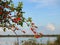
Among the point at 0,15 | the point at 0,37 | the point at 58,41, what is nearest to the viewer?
the point at 0,15

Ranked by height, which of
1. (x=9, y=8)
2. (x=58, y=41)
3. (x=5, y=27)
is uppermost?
(x=9, y=8)

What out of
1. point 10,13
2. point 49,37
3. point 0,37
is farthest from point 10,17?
point 49,37

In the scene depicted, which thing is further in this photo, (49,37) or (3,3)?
(49,37)

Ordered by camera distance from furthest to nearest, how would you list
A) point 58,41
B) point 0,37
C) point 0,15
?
point 58,41, point 0,37, point 0,15

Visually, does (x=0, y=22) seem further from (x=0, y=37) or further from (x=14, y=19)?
(x=0, y=37)

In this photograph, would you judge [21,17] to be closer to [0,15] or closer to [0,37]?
[0,15]

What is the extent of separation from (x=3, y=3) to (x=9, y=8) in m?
0.17

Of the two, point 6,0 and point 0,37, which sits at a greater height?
point 6,0

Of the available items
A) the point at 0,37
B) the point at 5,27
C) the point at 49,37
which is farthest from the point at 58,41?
the point at 5,27

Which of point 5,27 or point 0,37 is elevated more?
point 5,27

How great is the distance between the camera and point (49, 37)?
28.8ft

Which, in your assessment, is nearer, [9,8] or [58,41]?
[9,8]

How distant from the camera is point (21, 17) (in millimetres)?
5270

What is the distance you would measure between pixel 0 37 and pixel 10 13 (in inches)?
124
